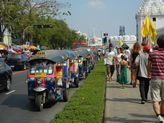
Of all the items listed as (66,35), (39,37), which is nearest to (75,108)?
(39,37)

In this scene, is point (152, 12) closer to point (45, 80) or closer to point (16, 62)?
point (16, 62)

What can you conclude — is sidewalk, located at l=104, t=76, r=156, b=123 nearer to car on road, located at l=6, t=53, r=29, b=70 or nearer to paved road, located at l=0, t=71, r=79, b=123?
paved road, located at l=0, t=71, r=79, b=123

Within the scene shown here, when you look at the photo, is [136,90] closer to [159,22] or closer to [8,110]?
[8,110]

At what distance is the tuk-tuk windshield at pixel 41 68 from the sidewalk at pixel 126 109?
2.05m

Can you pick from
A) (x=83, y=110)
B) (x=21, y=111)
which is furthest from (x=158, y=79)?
(x=21, y=111)

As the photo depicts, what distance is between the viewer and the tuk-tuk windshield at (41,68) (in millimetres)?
14171

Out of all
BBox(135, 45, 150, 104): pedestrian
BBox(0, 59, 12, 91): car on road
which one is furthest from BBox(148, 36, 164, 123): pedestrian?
BBox(0, 59, 12, 91): car on road

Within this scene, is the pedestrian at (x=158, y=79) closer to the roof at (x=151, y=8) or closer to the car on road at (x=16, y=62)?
the car on road at (x=16, y=62)

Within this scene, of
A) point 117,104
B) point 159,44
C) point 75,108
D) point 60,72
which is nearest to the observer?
point 159,44

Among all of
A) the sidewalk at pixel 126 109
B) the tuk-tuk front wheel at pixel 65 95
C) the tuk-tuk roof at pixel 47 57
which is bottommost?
the sidewalk at pixel 126 109

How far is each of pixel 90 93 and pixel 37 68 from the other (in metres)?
2.40

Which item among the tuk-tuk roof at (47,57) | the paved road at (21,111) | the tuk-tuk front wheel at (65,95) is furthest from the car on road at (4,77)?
the tuk-tuk front wheel at (65,95)

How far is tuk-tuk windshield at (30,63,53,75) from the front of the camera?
14.2 m

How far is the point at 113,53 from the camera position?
77.3 feet
